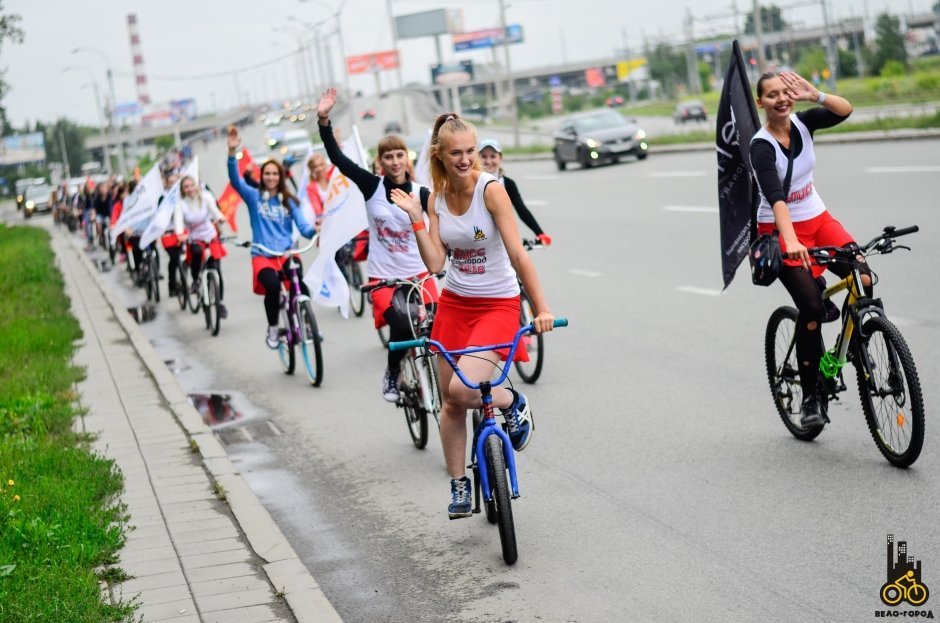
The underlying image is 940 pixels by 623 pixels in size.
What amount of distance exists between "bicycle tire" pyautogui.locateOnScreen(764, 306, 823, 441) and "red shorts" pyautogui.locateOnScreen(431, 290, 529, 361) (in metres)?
1.75

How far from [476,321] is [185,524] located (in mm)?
1945

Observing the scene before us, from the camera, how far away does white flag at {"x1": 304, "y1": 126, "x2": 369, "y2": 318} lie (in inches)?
419

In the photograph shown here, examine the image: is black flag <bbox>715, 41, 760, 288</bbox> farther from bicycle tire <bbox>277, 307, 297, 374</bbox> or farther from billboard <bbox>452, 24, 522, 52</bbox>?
billboard <bbox>452, 24, 522, 52</bbox>

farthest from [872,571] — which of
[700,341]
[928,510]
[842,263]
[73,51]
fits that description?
[73,51]

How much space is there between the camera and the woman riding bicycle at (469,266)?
5.89 meters

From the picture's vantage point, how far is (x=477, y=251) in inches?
240

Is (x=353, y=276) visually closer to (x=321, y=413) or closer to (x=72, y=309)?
(x=72, y=309)

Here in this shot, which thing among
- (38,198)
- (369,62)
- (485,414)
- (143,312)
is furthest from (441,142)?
(369,62)

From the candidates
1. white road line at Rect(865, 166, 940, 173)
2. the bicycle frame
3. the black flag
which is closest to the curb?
white road line at Rect(865, 166, 940, 173)

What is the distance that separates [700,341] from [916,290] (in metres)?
2.23

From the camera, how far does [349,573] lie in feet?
20.3

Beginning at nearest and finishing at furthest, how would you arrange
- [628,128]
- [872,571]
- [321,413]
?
1. [872,571]
2. [321,413]
3. [628,128]

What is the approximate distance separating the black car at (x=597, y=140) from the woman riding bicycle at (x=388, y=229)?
27.9m

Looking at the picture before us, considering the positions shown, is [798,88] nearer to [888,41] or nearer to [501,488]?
[501,488]
